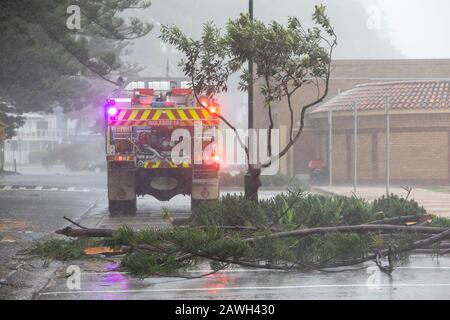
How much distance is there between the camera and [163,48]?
10450 cm

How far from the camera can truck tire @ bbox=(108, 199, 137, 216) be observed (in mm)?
20656

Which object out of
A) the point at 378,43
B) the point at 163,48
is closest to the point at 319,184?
the point at 378,43

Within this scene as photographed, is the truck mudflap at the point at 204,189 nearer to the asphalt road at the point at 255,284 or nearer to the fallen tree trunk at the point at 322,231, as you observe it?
the asphalt road at the point at 255,284

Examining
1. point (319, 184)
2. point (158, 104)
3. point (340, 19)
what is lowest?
point (319, 184)

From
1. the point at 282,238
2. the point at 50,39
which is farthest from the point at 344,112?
the point at 282,238

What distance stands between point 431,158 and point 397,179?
5.68ft

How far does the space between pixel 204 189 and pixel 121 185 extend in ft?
6.64

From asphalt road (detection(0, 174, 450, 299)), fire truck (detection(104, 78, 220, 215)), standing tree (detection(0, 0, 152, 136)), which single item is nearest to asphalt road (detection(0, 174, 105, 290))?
asphalt road (detection(0, 174, 450, 299))

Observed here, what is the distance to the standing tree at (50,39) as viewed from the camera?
25266 millimetres

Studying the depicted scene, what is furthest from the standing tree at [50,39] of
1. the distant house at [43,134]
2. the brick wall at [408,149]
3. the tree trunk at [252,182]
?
the distant house at [43,134]

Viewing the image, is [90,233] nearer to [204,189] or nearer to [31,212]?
[204,189]

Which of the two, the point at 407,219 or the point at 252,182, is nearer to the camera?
the point at 407,219

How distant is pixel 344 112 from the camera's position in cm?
3909
